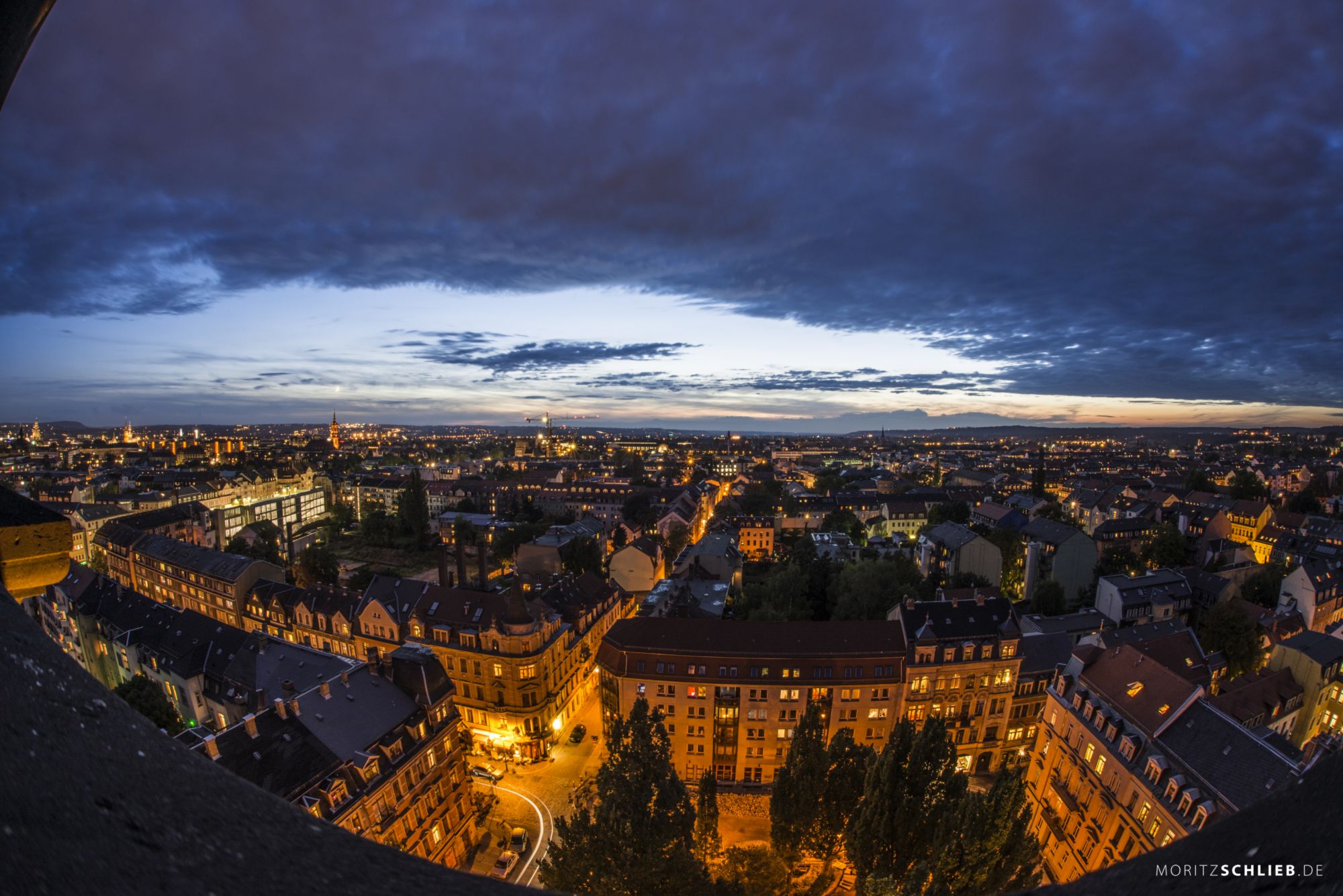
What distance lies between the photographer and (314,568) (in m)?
48.7

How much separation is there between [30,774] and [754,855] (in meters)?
17.9

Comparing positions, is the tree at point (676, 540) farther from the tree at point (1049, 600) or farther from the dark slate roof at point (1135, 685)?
the dark slate roof at point (1135, 685)

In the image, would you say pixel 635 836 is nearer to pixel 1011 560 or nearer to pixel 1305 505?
pixel 1011 560

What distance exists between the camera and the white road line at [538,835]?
2088 cm

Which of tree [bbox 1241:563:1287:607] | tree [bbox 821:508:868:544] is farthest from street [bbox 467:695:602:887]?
tree [bbox 1241:563:1287:607]

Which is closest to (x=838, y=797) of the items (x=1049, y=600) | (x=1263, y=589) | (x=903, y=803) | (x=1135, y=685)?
(x=903, y=803)

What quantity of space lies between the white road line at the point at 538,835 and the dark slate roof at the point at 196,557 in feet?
90.1

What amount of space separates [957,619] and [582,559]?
3052 centimetres

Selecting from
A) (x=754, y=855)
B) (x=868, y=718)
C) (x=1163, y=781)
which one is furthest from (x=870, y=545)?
(x=754, y=855)

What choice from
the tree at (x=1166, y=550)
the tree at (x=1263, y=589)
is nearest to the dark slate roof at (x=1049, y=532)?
the tree at (x=1166, y=550)

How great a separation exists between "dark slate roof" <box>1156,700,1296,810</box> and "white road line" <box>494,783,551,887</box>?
2237 centimetres

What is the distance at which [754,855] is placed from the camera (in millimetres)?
15742

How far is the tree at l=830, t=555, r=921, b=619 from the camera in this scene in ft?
121

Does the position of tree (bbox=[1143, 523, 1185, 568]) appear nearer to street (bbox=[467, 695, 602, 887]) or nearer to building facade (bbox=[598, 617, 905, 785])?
building facade (bbox=[598, 617, 905, 785])
